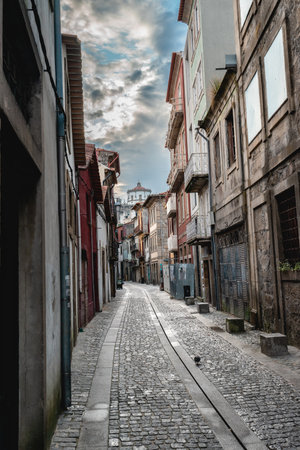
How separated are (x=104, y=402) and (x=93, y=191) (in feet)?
43.7

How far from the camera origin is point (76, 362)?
7.98 meters

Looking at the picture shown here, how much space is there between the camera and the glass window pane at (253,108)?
426 inches

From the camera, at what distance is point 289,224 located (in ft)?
29.9

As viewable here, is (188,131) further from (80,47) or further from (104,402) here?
(104,402)

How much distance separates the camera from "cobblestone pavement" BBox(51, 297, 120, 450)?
14.4 feet

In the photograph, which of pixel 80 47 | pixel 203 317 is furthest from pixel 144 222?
pixel 80 47

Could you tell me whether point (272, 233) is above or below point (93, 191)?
below

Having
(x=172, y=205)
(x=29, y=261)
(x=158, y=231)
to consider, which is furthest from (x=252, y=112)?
(x=158, y=231)

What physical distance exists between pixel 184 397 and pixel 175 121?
24.5m

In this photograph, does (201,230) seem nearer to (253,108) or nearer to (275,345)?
(253,108)

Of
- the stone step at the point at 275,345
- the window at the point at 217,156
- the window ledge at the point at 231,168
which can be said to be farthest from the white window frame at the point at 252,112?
the stone step at the point at 275,345

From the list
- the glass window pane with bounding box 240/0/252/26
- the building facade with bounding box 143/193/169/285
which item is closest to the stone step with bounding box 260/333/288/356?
the glass window pane with bounding box 240/0/252/26

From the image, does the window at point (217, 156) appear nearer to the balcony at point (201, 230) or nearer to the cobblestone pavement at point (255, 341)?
the balcony at point (201, 230)

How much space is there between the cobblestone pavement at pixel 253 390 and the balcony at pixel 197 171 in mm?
10888
